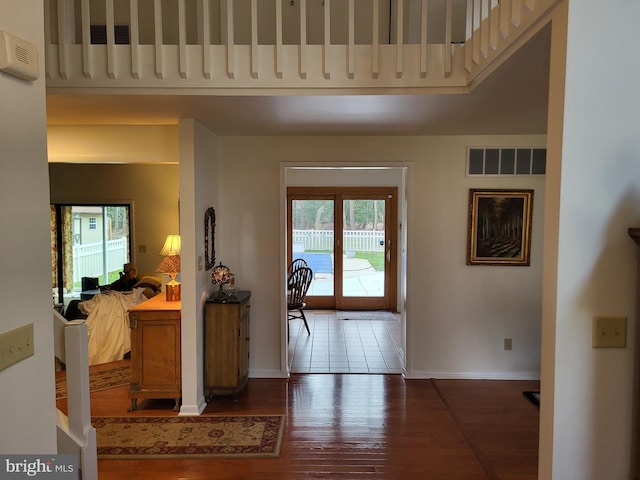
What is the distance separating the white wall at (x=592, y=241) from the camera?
5.16ft

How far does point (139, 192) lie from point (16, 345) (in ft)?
20.7

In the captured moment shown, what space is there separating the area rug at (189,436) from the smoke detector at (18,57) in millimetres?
2549

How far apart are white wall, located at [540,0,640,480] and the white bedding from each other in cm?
456

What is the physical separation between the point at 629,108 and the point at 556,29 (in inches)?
15.5

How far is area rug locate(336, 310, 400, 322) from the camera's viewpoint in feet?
23.0

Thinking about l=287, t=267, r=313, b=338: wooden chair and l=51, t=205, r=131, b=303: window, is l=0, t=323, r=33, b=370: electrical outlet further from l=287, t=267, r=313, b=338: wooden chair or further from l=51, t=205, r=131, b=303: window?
l=51, t=205, r=131, b=303: window

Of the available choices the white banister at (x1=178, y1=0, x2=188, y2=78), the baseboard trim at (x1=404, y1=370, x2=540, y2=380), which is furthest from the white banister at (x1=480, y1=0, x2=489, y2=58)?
the baseboard trim at (x1=404, y1=370, x2=540, y2=380)

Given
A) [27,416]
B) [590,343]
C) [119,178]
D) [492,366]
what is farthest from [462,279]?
[119,178]

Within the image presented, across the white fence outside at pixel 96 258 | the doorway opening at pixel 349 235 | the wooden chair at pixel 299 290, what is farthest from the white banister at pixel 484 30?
the white fence outside at pixel 96 258

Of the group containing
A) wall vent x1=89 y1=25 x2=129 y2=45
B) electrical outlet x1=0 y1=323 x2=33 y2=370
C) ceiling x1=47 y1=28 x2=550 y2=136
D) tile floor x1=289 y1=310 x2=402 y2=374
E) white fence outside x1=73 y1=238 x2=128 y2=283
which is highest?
wall vent x1=89 y1=25 x2=129 y2=45

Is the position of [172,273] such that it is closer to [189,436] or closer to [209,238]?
[209,238]

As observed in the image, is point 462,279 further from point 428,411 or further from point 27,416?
point 27,416

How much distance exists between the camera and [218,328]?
385 centimetres

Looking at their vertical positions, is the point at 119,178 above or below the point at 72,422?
above
